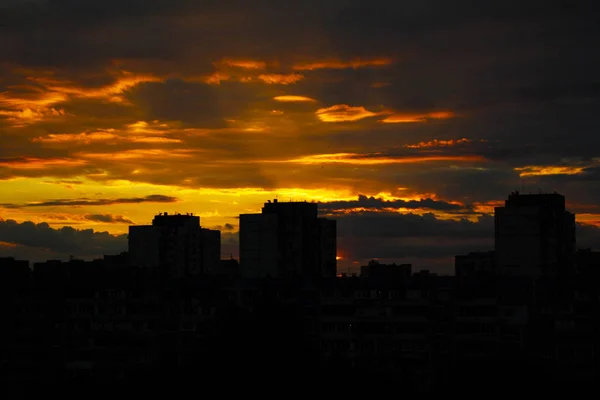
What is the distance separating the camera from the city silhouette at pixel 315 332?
331 ft

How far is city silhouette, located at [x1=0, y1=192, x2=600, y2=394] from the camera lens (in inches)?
3967

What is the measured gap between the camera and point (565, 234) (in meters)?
181

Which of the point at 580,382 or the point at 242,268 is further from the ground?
the point at 242,268

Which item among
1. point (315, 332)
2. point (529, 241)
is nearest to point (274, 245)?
point (529, 241)

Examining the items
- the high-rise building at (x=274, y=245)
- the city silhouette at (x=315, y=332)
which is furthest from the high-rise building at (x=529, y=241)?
the high-rise building at (x=274, y=245)

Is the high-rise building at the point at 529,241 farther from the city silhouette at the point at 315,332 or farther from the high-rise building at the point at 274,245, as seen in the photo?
the high-rise building at the point at 274,245

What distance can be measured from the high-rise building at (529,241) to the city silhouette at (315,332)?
29318 millimetres

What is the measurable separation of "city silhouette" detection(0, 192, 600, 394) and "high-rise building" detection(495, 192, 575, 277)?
29318mm

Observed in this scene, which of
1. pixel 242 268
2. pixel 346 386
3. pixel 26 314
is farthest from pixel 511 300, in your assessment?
pixel 242 268

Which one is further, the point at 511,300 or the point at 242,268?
the point at 242,268

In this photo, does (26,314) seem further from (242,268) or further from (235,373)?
(242,268)

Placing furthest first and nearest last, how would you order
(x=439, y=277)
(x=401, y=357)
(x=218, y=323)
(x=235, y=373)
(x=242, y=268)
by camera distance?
(x=242, y=268)
(x=439, y=277)
(x=401, y=357)
(x=218, y=323)
(x=235, y=373)

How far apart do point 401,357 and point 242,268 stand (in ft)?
271

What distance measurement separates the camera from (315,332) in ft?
394
